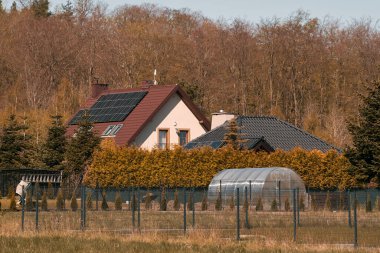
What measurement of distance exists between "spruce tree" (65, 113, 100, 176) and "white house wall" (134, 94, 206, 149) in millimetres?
6176

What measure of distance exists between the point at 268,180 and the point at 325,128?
116ft

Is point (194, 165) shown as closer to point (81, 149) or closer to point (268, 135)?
point (81, 149)

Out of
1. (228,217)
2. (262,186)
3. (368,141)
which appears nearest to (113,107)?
(368,141)

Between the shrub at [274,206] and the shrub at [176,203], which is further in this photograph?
the shrub at [176,203]

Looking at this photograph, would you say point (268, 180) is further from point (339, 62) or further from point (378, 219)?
point (339, 62)

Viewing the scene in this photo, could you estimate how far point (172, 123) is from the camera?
67812mm

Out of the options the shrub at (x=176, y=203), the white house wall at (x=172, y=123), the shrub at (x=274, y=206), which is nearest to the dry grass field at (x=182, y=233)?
the shrub at (x=274, y=206)

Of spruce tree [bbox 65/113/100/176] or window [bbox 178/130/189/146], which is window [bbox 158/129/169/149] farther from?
spruce tree [bbox 65/113/100/176]

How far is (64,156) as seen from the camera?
204 feet

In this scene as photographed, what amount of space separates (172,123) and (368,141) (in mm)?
18198

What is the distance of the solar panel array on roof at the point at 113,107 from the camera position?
6762cm

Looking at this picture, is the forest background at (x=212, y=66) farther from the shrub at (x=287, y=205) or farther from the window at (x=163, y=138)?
the shrub at (x=287, y=205)

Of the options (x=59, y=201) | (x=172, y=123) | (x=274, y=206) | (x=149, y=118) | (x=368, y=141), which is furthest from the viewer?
(x=172, y=123)

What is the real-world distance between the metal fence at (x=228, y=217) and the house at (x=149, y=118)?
1066 centimetres
